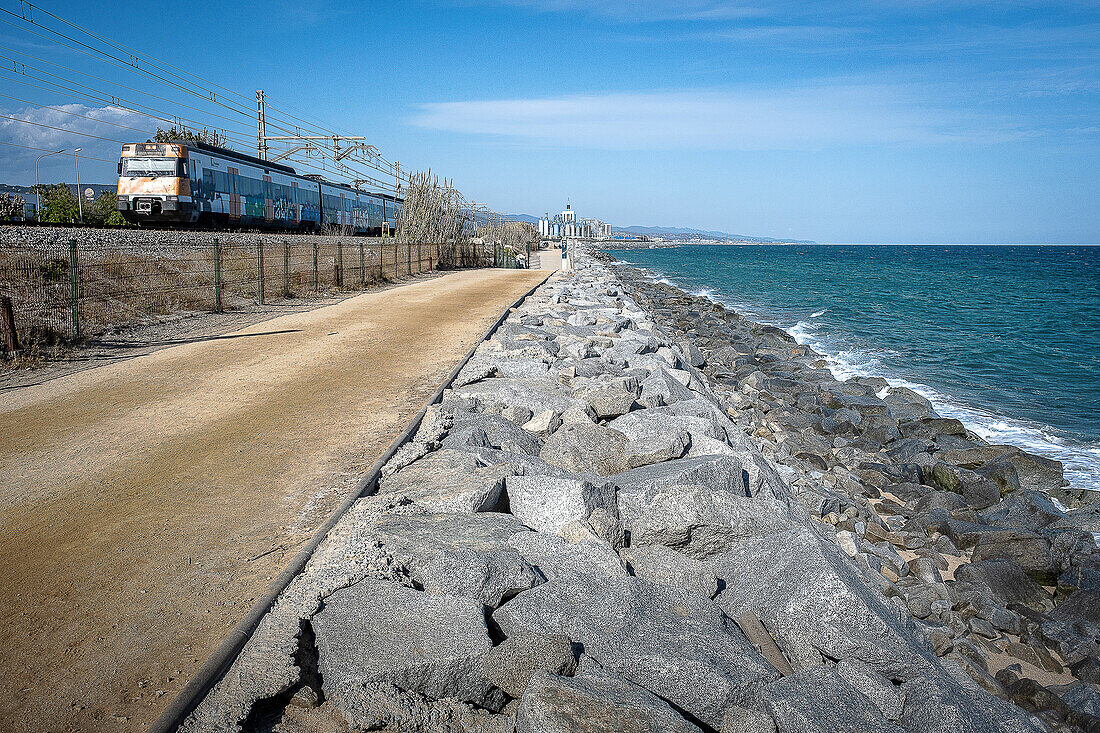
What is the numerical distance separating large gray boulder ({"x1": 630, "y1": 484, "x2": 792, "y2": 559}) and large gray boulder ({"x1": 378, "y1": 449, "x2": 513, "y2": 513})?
980 mm

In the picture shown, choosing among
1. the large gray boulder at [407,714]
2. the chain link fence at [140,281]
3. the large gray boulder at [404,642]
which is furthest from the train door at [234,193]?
the large gray boulder at [407,714]

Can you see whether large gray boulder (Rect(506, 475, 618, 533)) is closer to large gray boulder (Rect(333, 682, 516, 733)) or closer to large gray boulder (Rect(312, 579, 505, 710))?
large gray boulder (Rect(312, 579, 505, 710))

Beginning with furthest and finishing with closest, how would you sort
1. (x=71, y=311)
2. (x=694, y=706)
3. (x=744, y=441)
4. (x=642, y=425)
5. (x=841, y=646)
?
1. (x=71, y=311)
2. (x=744, y=441)
3. (x=642, y=425)
4. (x=841, y=646)
5. (x=694, y=706)

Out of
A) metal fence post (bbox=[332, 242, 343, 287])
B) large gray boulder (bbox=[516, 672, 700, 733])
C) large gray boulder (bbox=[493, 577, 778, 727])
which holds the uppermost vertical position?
metal fence post (bbox=[332, 242, 343, 287])

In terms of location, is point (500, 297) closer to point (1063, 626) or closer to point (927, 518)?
point (927, 518)

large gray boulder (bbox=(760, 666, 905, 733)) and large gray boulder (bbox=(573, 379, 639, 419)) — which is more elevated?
large gray boulder (bbox=(573, 379, 639, 419))

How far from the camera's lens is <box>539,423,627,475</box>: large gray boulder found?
5.65 meters

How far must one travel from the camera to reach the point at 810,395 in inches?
506

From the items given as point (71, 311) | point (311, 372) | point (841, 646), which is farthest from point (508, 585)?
point (71, 311)

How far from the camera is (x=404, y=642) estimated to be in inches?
125

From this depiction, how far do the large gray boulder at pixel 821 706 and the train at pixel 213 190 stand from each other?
24.2m

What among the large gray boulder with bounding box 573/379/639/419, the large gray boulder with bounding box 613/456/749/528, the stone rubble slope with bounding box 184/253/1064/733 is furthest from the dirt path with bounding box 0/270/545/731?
the large gray boulder with bounding box 613/456/749/528

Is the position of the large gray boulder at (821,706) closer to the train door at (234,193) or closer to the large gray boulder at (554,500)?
the large gray boulder at (554,500)

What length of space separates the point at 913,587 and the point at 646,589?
9.92 ft
